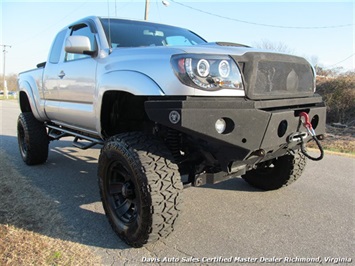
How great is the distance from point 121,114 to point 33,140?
2.62 metres

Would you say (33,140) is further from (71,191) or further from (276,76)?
(276,76)

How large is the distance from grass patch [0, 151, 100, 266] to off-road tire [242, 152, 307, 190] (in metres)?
2.22

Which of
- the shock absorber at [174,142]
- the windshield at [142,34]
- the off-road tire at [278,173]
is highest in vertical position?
the windshield at [142,34]

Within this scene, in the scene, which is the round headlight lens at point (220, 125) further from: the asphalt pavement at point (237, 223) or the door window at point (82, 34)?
the door window at point (82, 34)

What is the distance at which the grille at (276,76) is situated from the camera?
248 cm

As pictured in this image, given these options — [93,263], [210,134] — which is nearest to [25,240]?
[93,263]

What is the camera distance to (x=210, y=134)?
2.30m

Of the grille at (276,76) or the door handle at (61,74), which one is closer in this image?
the grille at (276,76)

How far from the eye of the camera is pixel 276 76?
105 inches

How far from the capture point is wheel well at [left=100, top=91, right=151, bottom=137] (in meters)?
3.23

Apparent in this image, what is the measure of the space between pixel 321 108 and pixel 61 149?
5.66 meters

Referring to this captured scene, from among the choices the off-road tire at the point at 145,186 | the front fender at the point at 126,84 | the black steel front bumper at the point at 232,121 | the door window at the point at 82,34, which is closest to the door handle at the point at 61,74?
the door window at the point at 82,34

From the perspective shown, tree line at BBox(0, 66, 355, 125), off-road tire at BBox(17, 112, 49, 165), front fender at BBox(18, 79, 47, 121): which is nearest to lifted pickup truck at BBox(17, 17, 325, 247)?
front fender at BBox(18, 79, 47, 121)

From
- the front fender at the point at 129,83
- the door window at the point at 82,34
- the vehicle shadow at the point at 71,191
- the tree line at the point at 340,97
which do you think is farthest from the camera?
the tree line at the point at 340,97
